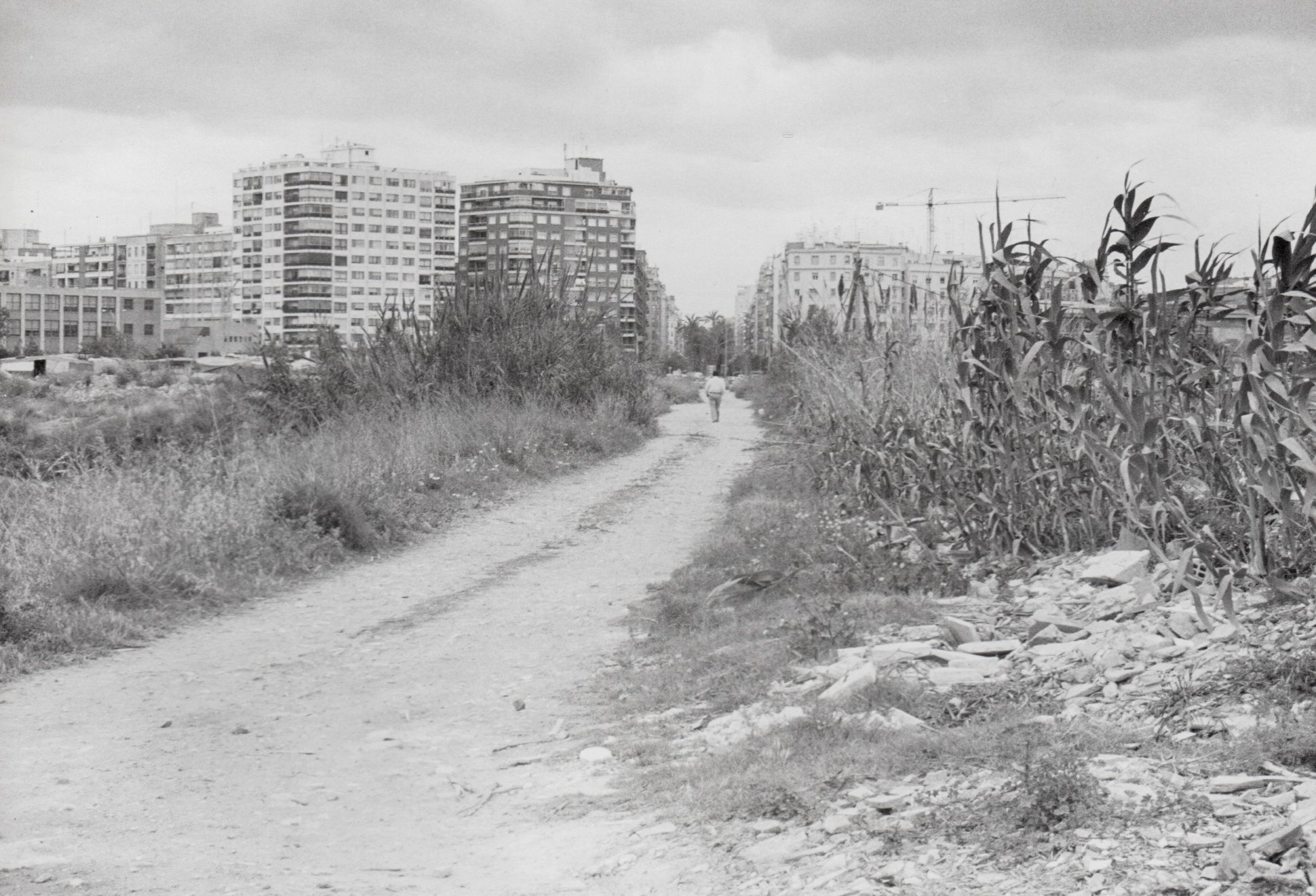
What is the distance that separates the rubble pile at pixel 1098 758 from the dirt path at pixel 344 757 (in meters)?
0.58

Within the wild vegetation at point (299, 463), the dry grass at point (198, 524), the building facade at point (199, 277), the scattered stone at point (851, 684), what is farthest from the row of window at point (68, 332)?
the scattered stone at point (851, 684)

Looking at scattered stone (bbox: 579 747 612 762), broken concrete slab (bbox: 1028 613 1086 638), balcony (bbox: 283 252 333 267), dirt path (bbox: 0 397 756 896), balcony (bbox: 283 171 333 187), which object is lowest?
dirt path (bbox: 0 397 756 896)

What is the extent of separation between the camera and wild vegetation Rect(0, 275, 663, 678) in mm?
9031

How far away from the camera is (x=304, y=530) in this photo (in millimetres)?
11570

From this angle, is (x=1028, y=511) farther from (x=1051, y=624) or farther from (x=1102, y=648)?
(x=1102, y=648)

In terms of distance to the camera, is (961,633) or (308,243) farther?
(308,243)

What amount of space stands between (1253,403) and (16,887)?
5.18m

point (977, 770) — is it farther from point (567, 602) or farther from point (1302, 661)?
point (567, 602)

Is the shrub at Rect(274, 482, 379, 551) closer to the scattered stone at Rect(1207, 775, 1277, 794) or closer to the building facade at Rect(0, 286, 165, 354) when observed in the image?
the scattered stone at Rect(1207, 775, 1277, 794)

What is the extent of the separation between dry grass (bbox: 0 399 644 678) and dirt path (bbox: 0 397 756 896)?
0.39 metres

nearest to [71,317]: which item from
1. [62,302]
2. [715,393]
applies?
[62,302]

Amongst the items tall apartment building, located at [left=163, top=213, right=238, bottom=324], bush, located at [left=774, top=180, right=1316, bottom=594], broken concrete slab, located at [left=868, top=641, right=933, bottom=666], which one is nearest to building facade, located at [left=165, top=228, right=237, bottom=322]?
tall apartment building, located at [left=163, top=213, right=238, bottom=324]

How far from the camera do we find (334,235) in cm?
15038

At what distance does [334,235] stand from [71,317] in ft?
114
